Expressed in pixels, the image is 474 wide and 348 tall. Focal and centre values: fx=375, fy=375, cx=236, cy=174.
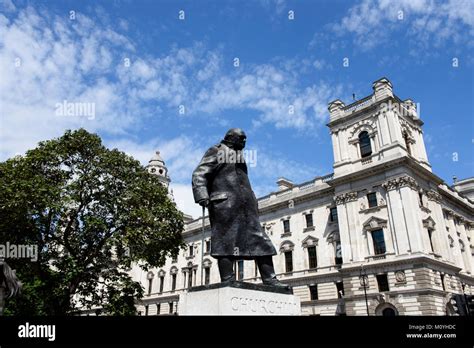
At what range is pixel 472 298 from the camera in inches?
393

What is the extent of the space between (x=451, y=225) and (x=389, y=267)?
10701 millimetres

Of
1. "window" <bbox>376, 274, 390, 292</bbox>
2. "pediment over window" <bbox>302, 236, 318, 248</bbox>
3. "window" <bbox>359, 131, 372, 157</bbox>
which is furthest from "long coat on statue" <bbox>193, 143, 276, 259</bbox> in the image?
"pediment over window" <bbox>302, 236, 318, 248</bbox>

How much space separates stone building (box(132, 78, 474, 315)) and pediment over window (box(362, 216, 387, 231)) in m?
0.08

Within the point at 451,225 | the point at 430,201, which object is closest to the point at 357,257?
the point at 430,201

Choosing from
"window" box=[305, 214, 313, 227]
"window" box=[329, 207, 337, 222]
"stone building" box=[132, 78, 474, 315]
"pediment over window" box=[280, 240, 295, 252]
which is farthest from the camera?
"pediment over window" box=[280, 240, 295, 252]

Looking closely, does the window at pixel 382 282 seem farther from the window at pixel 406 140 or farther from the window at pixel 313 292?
the window at pixel 406 140

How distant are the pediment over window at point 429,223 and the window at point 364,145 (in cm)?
692

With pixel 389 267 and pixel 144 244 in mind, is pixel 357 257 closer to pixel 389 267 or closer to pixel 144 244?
pixel 389 267

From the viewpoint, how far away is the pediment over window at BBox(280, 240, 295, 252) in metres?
35.5

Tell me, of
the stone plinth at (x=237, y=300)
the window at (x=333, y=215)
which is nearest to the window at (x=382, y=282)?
the window at (x=333, y=215)

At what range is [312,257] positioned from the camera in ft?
111

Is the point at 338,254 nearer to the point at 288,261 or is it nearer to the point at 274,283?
the point at 288,261
